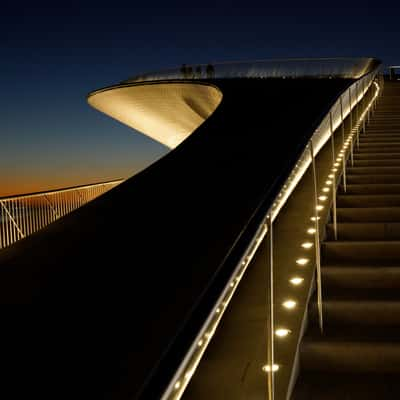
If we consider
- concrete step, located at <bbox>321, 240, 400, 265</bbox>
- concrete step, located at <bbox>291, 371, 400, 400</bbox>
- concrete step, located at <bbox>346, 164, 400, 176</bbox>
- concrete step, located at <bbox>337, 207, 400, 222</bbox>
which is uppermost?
concrete step, located at <bbox>346, 164, 400, 176</bbox>

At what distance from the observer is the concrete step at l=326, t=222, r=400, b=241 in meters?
4.57

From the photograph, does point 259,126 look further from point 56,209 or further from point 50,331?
point 50,331

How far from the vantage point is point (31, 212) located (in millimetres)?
8641

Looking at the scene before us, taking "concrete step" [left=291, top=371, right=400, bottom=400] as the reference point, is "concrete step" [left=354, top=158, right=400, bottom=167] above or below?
above

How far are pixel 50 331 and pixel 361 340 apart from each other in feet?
6.77

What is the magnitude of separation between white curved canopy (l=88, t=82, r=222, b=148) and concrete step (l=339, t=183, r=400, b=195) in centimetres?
1164

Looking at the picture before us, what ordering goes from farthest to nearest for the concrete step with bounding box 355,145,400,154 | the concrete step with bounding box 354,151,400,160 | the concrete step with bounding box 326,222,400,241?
the concrete step with bounding box 355,145,400,154
the concrete step with bounding box 354,151,400,160
the concrete step with bounding box 326,222,400,241

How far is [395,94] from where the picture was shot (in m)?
14.8

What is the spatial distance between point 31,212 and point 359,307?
6370 mm

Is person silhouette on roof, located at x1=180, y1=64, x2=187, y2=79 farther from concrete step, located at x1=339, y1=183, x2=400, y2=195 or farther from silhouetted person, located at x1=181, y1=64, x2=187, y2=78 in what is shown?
concrete step, located at x1=339, y1=183, x2=400, y2=195

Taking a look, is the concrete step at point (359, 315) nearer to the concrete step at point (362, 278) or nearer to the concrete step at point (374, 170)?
the concrete step at point (362, 278)

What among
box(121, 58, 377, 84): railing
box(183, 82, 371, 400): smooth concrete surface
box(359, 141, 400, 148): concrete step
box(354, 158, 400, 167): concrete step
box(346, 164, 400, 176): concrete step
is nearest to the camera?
box(183, 82, 371, 400): smooth concrete surface

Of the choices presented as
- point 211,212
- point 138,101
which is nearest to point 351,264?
point 211,212

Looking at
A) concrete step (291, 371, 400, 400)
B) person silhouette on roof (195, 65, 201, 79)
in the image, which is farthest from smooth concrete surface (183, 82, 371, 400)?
person silhouette on roof (195, 65, 201, 79)
